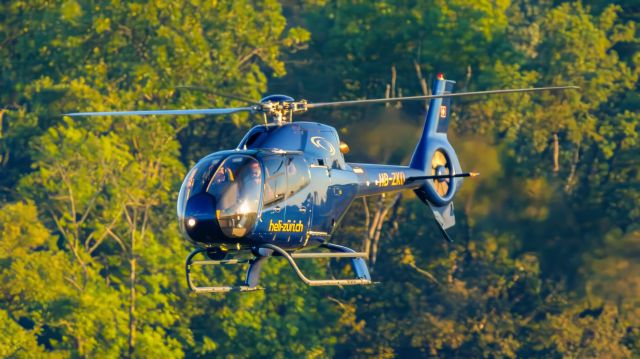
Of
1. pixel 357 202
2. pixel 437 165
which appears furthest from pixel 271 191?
pixel 357 202

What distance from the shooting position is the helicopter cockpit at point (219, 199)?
92.9 feet

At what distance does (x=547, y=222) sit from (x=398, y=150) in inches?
179

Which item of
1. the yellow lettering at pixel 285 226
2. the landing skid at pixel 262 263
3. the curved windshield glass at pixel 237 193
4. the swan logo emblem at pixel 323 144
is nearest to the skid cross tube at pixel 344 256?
the landing skid at pixel 262 263

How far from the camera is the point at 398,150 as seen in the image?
5184 centimetres

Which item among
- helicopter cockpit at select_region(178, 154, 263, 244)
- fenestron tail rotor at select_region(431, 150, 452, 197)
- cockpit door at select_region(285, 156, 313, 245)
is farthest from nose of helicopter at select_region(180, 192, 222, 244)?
fenestron tail rotor at select_region(431, 150, 452, 197)

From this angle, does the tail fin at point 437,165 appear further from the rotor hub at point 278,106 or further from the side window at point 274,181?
the side window at point 274,181

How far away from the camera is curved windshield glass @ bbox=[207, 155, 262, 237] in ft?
93.1

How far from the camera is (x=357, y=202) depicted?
183 feet

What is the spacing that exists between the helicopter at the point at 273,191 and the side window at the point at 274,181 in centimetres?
2

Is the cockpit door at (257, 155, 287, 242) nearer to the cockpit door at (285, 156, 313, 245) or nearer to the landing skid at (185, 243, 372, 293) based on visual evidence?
the cockpit door at (285, 156, 313, 245)

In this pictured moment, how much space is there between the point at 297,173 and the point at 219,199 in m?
1.74

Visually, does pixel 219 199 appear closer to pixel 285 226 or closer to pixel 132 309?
pixel 285 226

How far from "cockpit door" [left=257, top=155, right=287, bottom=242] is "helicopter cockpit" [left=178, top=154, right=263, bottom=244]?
200 millimetres

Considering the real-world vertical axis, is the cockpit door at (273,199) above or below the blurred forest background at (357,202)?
above
